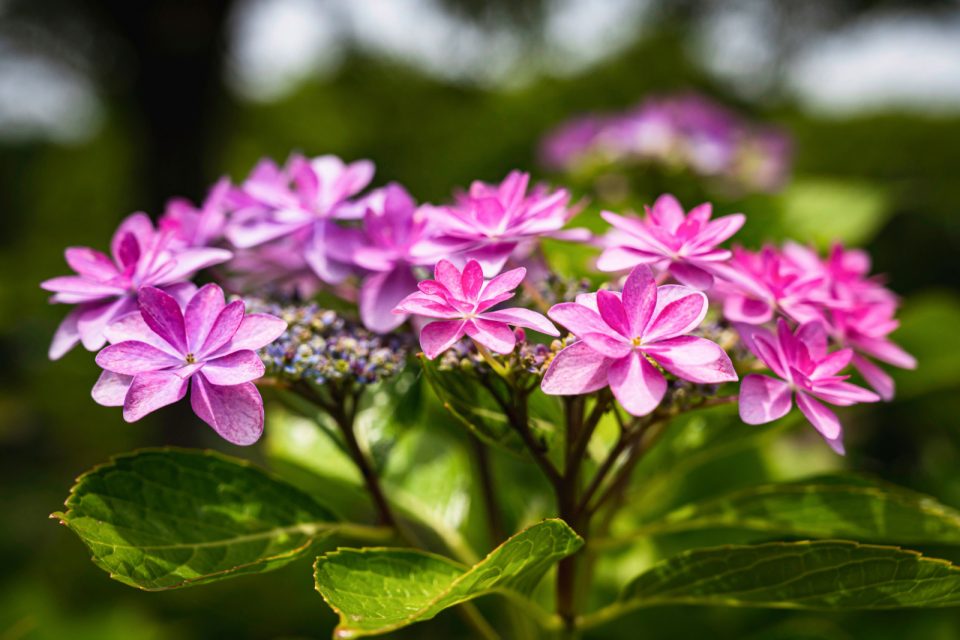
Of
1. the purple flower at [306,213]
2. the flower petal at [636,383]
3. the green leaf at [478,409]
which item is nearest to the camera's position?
the flower petal at [636,383]

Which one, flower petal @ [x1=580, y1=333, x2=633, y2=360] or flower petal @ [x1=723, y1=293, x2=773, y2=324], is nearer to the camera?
flower petal @ [x1=580, y1=333, x2=633, y2=360]

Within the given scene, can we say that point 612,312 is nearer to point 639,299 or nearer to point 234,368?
point 639,299

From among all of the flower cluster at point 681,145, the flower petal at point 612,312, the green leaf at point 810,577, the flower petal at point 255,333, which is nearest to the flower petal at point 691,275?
the flower petal at point 612,312

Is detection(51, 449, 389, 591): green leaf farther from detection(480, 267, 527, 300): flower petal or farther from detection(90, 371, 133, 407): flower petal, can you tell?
detection(480, 267, 527, 300): flower petal

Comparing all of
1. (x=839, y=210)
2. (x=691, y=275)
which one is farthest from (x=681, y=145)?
(x=691, y=275)

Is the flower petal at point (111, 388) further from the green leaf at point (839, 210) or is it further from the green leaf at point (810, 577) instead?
the green leaf at point (839, 210)

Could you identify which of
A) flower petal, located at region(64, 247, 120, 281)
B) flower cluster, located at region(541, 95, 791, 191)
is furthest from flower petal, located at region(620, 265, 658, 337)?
flower cluster, located at region(541, 95, 791, 191)
